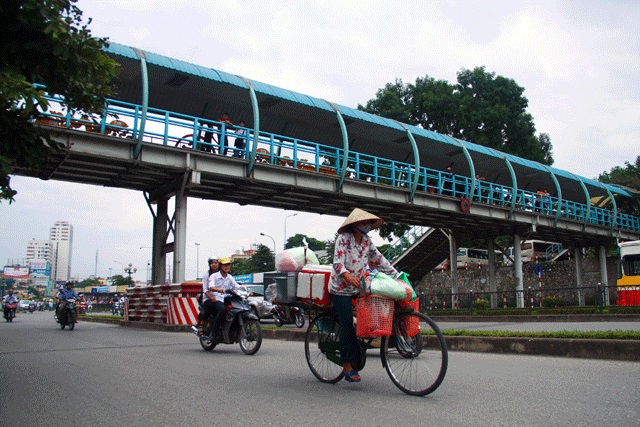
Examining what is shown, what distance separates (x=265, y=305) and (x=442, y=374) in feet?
53.4

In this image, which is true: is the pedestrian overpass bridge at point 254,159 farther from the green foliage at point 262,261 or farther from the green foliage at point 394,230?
the green foliage at point 262,261

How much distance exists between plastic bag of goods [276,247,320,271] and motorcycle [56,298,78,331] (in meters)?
13.1

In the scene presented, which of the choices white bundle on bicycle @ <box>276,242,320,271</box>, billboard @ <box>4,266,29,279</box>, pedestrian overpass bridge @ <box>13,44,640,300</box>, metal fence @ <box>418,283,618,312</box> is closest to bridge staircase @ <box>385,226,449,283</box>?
pedestrian overpass bridge @ <box>13,44,640,300</box>

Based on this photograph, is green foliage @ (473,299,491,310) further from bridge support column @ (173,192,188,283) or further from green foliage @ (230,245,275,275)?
green foliage @ (230,245,275,275)

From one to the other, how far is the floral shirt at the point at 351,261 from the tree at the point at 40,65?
3186 millimetres

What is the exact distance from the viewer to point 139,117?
17.3 m

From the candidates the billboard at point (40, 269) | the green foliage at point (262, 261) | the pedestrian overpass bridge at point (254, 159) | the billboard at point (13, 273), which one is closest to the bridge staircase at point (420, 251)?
the pedestrian overpass bridge at point (254, 159)

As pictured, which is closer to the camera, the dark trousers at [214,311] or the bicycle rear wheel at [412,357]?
the bicycle rear wheel at [412,357]

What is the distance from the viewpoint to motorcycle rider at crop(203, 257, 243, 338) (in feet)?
30.3

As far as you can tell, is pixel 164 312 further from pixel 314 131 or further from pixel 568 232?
pixel 568 232

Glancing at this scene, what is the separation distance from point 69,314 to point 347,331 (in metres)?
15.0

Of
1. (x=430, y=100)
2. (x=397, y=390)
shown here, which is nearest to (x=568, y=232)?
(x=430, y=100)

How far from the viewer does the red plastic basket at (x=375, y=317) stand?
→ 4.89 m

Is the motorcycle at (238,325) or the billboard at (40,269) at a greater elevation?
the billboard at (40,269)
